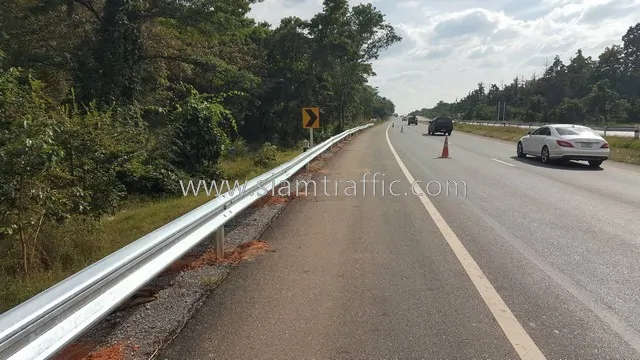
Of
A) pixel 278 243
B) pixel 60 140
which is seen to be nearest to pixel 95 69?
pixel 60 140

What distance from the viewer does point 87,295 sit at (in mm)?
3018

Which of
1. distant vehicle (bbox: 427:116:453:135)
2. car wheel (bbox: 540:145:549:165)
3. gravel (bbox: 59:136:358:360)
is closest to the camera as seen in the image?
gravel (bbox: 59:136:358:360)

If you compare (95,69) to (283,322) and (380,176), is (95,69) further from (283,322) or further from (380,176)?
(283,322)

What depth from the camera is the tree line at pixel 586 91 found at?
2862 inches

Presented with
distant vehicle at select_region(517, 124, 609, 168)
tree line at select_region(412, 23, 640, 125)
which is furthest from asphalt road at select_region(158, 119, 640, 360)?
tree line at select_region(412, 23, 640, 125)

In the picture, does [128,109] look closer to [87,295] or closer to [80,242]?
[80,242]

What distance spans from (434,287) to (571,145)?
13785 mm

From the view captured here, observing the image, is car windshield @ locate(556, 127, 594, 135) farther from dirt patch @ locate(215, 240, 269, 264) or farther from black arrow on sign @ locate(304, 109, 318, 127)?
dirt patch @ locate(215, 240, 269, 264)

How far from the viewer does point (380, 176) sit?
1369cm

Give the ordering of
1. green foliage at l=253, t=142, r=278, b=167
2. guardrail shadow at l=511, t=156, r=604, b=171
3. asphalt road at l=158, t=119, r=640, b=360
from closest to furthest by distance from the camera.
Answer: asphalt road at l=158, t=119, r=640, b=360 → guardrail shadow at l=511, t=156, r=604, b=171 → green foliage at l=253, t=142, r=278, b=167

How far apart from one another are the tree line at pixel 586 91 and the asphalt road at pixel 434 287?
68.8 metres

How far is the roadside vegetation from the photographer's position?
6836 mm

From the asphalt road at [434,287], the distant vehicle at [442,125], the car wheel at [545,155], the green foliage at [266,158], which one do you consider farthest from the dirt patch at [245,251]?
the distant vehicle at [442,125]

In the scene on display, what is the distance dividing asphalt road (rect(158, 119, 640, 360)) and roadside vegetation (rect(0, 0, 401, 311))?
2.74 metres
